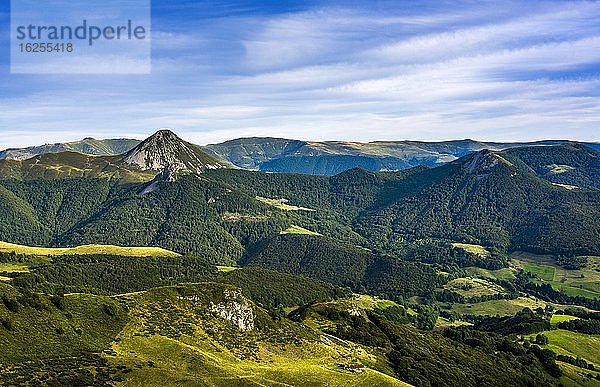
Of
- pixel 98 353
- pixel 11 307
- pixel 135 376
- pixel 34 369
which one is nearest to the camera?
pixel 34 369

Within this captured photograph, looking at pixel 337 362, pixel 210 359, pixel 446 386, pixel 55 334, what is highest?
pixel 55 334

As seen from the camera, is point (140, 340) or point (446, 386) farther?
point (446, 386)

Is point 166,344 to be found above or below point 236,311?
above

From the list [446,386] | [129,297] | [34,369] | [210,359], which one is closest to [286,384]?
[210,359]

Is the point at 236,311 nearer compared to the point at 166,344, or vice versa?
the point at 166,344

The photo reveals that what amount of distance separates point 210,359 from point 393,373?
75.1m

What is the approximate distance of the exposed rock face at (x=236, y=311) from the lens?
6890 inches

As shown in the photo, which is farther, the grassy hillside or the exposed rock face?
the exposed rock face

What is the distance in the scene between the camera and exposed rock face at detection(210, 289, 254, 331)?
574 ft

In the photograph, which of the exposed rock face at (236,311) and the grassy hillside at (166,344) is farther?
the exposed rock face at (236,311)

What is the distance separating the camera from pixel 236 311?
178m

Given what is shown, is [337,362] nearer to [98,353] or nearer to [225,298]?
[225,298]

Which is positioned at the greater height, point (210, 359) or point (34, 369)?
point (34, 369)

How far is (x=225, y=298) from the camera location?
181 m
